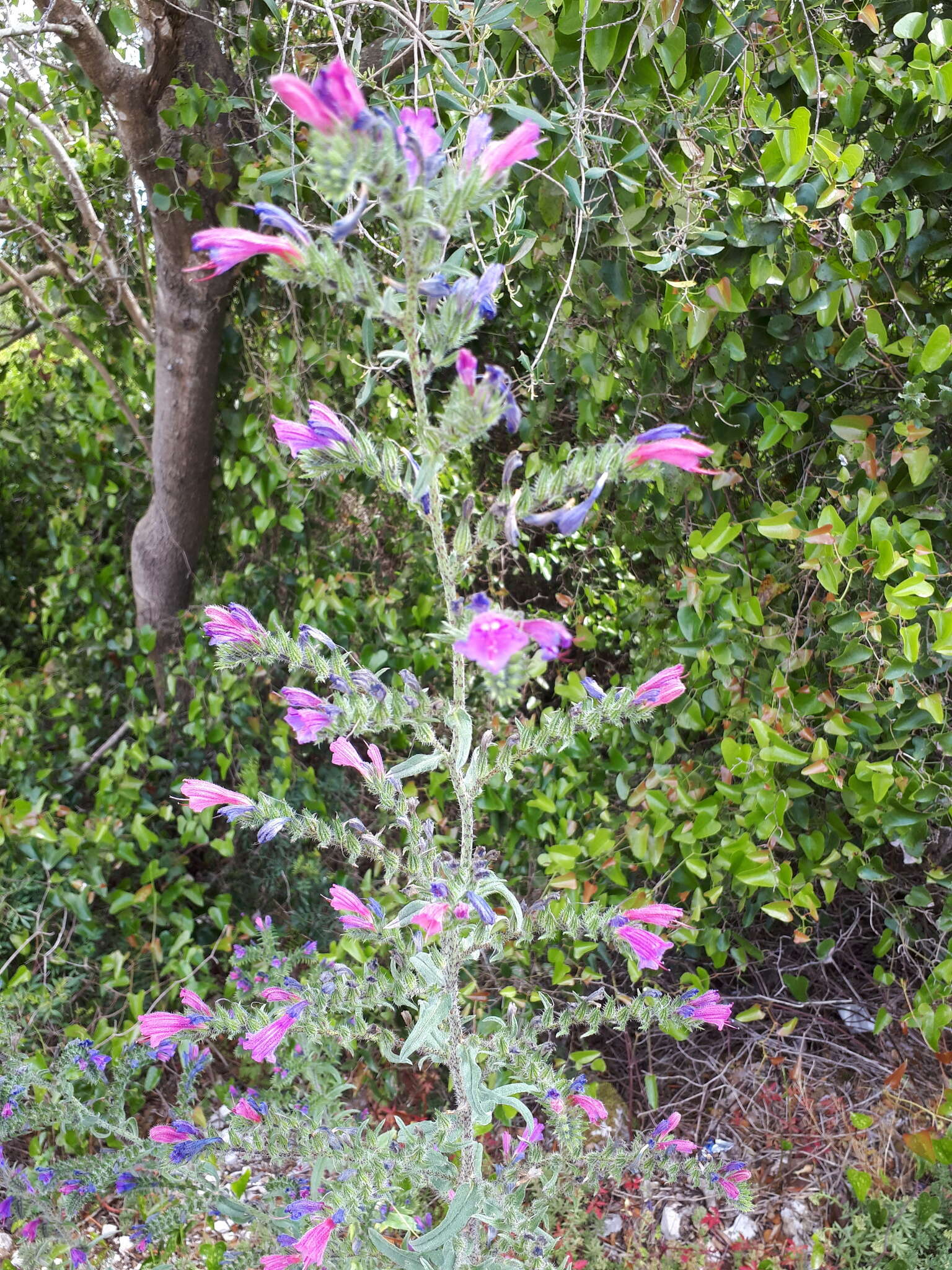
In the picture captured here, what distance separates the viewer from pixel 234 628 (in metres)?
1.02

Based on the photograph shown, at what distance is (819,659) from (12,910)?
1.77m

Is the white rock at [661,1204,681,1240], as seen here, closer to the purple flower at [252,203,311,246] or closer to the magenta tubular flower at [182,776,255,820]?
the magenta tubular flower at [182,776,255,820]

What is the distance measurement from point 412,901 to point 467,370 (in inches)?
24.6

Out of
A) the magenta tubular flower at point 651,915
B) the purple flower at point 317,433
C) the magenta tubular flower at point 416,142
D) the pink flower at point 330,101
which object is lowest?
the magenta tubular flower at point 651,915

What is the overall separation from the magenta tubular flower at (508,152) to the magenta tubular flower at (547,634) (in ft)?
1.23

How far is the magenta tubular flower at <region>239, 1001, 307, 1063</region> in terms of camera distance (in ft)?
3.68

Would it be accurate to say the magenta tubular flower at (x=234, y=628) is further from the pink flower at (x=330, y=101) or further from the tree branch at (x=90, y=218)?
the tree branch at (x=90, y=218)

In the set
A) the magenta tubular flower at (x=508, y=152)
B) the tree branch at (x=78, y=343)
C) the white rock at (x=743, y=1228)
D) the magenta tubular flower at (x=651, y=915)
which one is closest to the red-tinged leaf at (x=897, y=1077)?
the white rock at (x=743, y=1228)

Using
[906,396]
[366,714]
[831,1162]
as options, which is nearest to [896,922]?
[831,1162]

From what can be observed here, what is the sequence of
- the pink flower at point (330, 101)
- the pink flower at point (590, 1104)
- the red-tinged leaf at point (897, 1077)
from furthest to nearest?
the red-tinged leaf at point (897, 1077)
the pink flower at point (590, 1104)
the pink flower at point (330, 101)

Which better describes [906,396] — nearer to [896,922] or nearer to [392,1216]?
[896,922]

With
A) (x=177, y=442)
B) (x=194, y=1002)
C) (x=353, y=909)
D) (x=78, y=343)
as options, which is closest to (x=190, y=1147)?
(x=194, y=1002)

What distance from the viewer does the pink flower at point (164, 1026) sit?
1274 mm

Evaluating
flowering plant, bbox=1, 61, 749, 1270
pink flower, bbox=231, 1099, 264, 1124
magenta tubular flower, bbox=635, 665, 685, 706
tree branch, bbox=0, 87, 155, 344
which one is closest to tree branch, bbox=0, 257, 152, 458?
tree branch, bbox=0, 87, 155, 344
